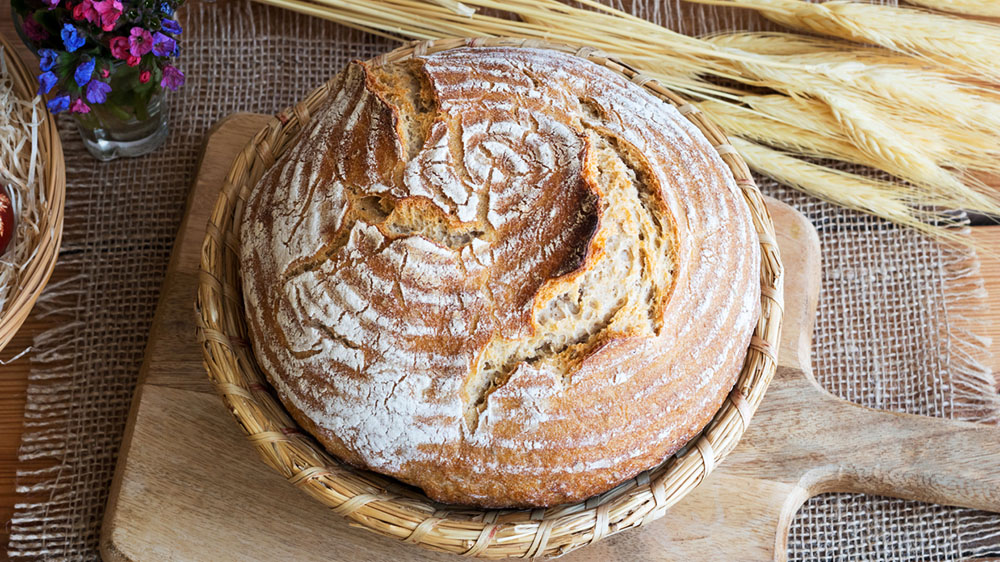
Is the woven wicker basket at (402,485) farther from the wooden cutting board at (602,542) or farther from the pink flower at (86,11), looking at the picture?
the pink flower at (86,11)

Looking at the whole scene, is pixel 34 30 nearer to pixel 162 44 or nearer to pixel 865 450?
pixel 162 44

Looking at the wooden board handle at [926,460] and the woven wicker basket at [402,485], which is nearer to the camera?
the woven wicker basket at [402,485]

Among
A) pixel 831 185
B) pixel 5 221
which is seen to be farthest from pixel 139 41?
pixel 831 185

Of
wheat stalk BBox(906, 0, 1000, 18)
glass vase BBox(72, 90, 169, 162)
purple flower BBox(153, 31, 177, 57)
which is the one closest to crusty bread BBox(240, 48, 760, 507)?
purple flower BBox(153, 31, 177, 57)

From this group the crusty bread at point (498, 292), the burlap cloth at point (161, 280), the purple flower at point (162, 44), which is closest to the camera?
the crusty bread at point (498, 292)

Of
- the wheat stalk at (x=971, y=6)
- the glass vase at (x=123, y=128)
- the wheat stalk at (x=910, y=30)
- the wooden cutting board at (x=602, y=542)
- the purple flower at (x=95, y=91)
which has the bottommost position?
the wooden cutting board at (x=602, y=542)

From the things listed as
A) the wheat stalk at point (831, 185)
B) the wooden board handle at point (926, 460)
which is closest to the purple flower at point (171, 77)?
the wheat stalk at point (831, 185)
